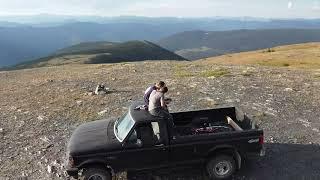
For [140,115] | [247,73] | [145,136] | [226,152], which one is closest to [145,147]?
[145,136]

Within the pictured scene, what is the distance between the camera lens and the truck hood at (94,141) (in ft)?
46.1

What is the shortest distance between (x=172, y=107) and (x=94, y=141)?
9650 mm

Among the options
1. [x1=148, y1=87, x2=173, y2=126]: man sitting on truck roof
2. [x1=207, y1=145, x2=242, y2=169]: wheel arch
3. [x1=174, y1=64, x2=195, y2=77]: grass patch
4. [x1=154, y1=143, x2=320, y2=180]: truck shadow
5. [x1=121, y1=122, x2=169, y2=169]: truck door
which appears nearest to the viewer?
[x1=121, y1=122, x2=169, y2=169]: truck door

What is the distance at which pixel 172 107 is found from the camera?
23656mm

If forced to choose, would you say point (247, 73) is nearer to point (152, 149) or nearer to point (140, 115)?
point (140, 115)

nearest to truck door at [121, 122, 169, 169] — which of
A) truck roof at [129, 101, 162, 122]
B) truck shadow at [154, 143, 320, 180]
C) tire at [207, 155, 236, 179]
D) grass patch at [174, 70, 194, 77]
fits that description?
truck roof at [129, 101, 162, 122]

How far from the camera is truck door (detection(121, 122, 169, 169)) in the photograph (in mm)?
14164

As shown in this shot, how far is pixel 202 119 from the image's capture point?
55.2ft

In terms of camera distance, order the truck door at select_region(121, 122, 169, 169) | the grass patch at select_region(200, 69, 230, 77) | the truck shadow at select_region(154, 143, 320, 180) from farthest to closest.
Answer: the grass patch at select_region(200, 69, 230, 77) → the truck shadow at select_region(154, 143, 320, 180) → the truck door at select_region(121, 122, 169, 169)

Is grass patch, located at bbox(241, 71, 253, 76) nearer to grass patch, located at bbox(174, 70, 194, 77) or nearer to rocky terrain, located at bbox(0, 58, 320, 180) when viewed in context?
rocky terrain, located at bbox(0, 58, 320, 180)

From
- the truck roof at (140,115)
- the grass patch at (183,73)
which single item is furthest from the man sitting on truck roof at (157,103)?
the grass patch at (183,73)

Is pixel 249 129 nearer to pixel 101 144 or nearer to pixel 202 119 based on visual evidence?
pixel 202 119

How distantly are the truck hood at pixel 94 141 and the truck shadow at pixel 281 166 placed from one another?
238cm

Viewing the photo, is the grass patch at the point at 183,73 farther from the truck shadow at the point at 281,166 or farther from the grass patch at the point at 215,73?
the truck shadow at the point at 281,166
